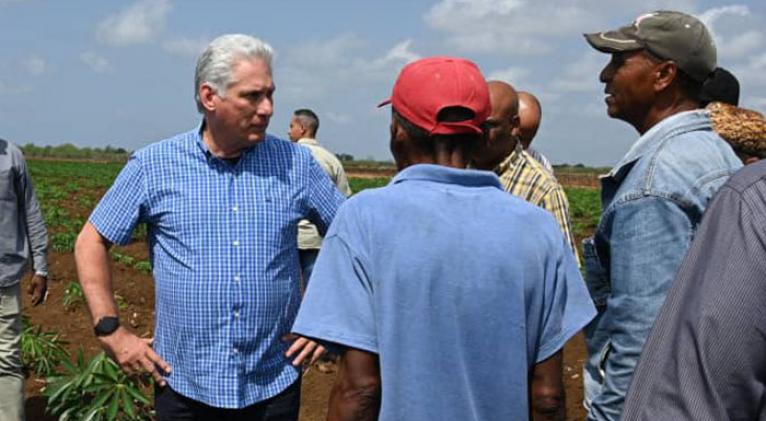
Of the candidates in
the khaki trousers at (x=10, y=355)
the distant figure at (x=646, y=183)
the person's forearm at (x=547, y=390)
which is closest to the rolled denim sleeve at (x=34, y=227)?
the khaki trousers at (x=10, y=355)

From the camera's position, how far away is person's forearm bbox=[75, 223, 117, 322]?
3049 millimetres

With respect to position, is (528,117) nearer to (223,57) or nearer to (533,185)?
(533,185)

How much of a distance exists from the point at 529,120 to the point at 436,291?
2.77 metres

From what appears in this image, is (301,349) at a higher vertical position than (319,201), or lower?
lower

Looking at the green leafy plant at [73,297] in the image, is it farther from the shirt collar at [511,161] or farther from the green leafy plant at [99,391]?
the shirt collar at [511,161]

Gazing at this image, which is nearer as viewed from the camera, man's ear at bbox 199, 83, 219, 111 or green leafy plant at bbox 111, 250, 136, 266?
man's ear at bbox 199, 83, 219, 111

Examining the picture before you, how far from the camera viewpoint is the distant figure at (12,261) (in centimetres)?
493

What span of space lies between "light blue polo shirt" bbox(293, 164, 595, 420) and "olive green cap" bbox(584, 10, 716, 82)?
601 mm

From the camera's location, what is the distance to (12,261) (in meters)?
4.96

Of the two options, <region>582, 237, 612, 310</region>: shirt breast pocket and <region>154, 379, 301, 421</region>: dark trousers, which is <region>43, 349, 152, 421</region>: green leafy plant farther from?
<region>582, 237, 612, 310</region>: shirt breast pocket

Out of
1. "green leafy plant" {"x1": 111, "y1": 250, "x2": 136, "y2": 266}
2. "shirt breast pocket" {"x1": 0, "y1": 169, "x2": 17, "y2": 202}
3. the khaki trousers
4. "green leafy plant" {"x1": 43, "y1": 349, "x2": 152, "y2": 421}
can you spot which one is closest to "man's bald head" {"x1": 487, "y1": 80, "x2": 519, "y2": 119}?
"green leafy plant" {"x1": 43, "y1": 349, "x2": 152, "y2": 421}

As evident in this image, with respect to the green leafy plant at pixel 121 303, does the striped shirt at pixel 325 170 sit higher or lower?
higher

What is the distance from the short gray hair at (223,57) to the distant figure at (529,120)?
1.99 metres

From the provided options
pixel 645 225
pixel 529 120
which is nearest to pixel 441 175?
pixel 645 225
